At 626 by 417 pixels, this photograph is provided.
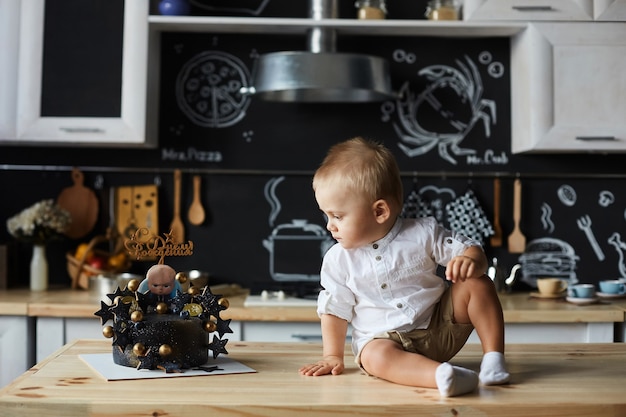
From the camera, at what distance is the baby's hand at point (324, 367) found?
1.51m

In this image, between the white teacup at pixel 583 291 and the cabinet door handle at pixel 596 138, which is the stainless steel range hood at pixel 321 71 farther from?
the white teacup at pixel 583 291

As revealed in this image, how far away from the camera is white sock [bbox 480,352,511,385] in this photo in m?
1.43

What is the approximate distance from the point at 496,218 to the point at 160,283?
2147 mm

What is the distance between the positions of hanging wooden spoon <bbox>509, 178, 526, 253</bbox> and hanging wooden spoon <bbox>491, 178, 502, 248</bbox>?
5cm

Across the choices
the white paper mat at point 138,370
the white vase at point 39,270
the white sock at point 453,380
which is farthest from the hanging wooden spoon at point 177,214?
the white sock at point 453,380

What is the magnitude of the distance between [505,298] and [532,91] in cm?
76

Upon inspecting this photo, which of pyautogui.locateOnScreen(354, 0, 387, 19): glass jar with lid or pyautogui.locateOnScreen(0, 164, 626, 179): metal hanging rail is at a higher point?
pyautogui.locateOnScreen(354, 0, 387, 19): glass jar with lid

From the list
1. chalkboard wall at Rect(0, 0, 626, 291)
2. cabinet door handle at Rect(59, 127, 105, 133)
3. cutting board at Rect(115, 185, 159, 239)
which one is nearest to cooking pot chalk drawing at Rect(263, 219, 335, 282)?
chalkboard wall at Rect(0, 0, 626, 291)

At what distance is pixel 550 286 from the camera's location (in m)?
3.17

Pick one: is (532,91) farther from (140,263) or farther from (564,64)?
(140,263)

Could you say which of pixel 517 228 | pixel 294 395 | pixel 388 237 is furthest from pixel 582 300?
pixel 294 395

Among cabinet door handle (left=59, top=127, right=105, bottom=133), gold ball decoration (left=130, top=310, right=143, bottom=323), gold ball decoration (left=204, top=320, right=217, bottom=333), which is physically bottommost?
gold ball decoration (left=204, top=320, right=217, bottom=333)

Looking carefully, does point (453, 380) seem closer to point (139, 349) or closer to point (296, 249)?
point (139, 349)

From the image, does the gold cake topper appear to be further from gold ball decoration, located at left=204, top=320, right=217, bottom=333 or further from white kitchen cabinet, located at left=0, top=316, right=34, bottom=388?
white kitchen cabinet, located at left=0, top=316, right=34, bottom=388
